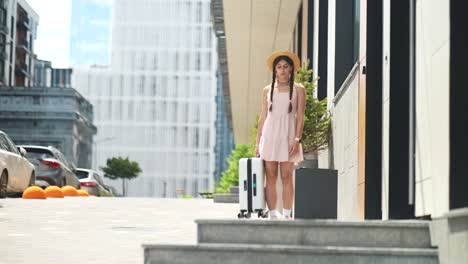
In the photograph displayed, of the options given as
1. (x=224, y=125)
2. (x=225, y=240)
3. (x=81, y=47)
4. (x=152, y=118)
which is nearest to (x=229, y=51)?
(x=225, y=240)

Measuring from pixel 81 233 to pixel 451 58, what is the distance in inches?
230

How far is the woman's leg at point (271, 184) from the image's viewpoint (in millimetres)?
9312

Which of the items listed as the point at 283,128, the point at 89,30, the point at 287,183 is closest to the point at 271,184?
the point at 287,183

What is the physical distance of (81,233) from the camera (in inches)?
426

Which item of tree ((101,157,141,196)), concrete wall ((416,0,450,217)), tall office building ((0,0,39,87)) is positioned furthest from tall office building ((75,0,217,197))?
concrete wall ((416,0,450,217))

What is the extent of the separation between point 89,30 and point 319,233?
165m

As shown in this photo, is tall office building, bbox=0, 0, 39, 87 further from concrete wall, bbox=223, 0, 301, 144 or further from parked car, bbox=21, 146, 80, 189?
parked car, bbox=21, 146, 80, 189

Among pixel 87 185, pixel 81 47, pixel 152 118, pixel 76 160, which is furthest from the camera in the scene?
pixel 81 47

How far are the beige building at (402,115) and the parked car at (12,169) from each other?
26.1 feet

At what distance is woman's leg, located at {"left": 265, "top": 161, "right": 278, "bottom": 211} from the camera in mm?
9312

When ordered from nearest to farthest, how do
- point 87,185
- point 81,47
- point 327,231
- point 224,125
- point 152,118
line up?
point 327,231
point 87,185
point 152,118
point 81,47
point 224,125

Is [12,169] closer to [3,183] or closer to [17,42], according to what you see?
[3,183]

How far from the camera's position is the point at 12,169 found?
20938 millimetres

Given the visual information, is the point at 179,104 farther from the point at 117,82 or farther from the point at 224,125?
the point at 224,125
